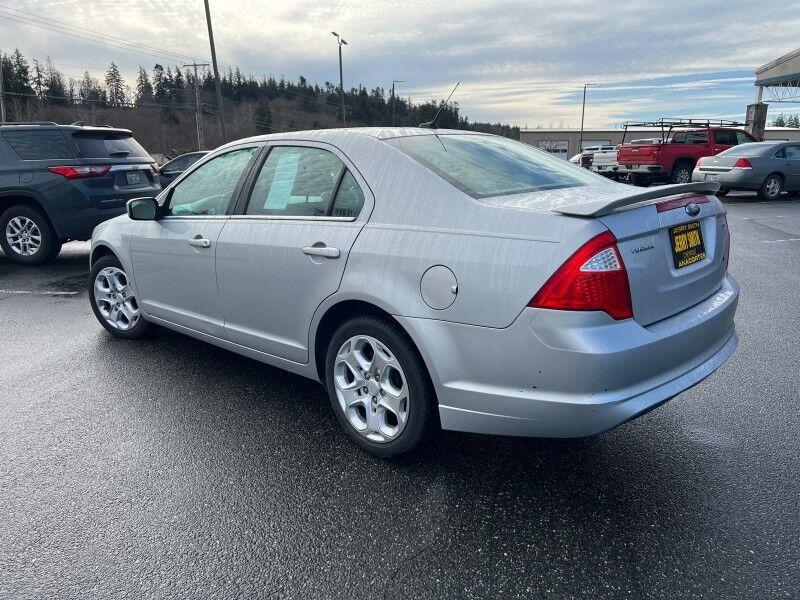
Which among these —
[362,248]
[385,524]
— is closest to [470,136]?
[362,248]

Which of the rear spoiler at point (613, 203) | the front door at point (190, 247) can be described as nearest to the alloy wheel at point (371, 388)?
the rear spoiler at point (613, 203)

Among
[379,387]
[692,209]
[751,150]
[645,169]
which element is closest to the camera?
[692,209]

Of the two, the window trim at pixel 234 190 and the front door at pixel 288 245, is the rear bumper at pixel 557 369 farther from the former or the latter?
the window trim at pixel 234 190

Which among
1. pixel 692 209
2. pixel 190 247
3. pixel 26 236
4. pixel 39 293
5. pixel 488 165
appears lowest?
pixel 39 293

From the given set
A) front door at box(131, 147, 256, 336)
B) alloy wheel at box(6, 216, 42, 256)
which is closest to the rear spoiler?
front door at box(131, 147, 256, 336)

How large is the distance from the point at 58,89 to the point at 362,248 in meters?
104

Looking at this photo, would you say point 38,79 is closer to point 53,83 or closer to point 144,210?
point 53,83

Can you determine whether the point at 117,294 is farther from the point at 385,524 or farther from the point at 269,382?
the point at 385,524

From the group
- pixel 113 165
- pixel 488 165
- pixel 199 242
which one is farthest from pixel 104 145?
pixel 488 165

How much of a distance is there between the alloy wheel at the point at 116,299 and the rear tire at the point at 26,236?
411cm

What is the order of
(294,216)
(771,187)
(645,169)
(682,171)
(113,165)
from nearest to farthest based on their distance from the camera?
(294,216), (113,165), (771,187), (645,169), (682,171)

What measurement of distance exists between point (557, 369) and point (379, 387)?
94cm

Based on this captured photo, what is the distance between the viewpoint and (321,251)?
122 inches

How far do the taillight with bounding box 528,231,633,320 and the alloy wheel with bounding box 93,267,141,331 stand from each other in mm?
3650
